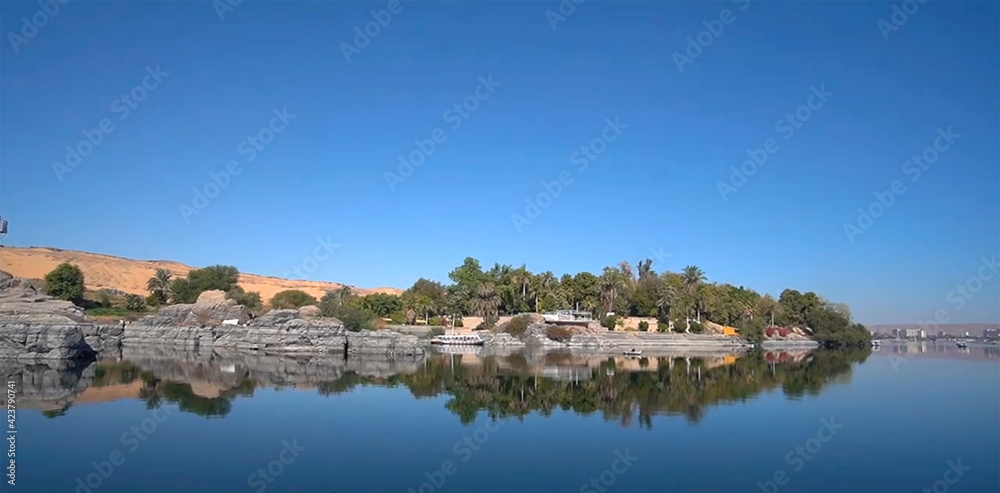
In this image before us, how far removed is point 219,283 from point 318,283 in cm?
8489

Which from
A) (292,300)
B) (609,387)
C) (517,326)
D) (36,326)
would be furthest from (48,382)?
(517,326)

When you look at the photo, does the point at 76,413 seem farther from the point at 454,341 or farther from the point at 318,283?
the point at 318,283

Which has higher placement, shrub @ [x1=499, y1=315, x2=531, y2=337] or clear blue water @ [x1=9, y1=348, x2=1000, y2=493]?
shrub @ [x1=499, y1=315, x2=531, y2=337]

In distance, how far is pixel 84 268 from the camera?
4601 inches

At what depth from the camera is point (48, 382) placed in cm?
3453

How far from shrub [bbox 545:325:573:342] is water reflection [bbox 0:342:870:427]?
22562mm

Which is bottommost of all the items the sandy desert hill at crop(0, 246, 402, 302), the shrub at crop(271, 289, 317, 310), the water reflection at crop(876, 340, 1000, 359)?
the water reflection at crop(876, 340, 1000, 359)

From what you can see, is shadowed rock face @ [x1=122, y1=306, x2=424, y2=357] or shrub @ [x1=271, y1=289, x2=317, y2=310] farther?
shrub @ [x1=271, y1=289, x2=317, y2=310]

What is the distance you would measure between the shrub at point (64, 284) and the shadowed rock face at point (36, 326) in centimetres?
2156

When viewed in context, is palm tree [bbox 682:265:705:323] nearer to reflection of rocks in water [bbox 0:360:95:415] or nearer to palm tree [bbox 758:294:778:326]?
palm tree [bbox 758:294:778:326]

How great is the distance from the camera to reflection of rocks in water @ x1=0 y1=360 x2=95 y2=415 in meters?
27.5

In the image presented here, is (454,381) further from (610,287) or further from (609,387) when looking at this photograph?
(610,287)

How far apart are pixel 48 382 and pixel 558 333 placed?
5632 cm

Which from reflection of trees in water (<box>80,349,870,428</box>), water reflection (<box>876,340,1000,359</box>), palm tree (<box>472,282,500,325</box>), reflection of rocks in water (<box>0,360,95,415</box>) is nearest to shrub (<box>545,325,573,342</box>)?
palm tree (<box>472,282,500,325</box>)
